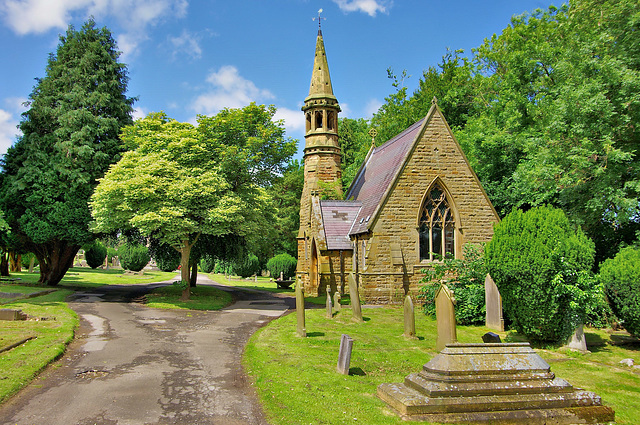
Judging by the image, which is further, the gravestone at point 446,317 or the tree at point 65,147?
the tree at point 65,147

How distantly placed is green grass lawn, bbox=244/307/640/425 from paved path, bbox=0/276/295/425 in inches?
22.2

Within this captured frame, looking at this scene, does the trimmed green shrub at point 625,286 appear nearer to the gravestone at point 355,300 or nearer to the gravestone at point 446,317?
the gravestone at point 446,317

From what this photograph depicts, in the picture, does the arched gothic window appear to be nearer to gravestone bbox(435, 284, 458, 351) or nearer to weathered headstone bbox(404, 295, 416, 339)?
weathered headstone bbox(404, 295, 416, 339)

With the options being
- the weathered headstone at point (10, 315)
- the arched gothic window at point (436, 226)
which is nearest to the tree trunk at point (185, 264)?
the weathered headstone at point (10, 315)

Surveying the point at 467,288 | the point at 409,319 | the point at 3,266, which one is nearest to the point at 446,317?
the point at 409,319

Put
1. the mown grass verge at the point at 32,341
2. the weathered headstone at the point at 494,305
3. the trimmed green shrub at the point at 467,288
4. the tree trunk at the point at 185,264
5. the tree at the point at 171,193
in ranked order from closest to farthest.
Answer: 1. the mown grass verge at the point at 32,341
2. the weathered headstone at the point at 494,305
3. the trimmed green shrub at the point at 467,288
4. the tree at the point at 171,193
5. the tree trunk at the point at 185,264

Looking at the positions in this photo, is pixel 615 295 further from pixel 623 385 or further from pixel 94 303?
pixel 94 303

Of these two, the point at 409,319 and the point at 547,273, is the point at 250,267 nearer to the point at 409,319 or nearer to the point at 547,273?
the point at 409,319

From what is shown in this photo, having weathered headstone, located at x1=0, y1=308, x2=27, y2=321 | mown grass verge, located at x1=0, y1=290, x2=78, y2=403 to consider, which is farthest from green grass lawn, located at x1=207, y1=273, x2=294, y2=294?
weathered headstone, located at x1=0, y1=308, x2=27, y2=321

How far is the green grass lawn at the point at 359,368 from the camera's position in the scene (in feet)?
24.9

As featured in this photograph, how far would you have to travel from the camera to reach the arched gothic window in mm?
22609

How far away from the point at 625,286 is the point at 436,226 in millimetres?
10666

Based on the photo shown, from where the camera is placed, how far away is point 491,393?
726cm

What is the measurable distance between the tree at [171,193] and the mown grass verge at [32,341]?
5.22 metres
